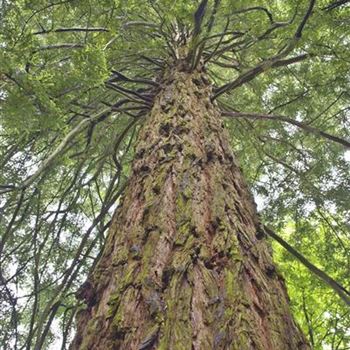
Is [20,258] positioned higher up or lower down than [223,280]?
higher up

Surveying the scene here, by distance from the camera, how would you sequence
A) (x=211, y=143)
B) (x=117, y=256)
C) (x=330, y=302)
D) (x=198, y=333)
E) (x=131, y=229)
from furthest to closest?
(x=330, y=302) → (x=211, y=143) → (x=131, y=229) → (x=117, y=256) → (x=198, y=333)

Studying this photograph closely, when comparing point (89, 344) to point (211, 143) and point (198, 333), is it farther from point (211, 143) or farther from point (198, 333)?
point (211, 143)

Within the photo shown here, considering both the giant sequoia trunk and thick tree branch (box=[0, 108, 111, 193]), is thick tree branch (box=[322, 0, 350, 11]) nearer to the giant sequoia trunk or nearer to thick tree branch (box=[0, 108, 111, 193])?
the giant sequoia trunk

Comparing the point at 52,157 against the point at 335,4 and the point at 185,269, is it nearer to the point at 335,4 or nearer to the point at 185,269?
the point at 185,269

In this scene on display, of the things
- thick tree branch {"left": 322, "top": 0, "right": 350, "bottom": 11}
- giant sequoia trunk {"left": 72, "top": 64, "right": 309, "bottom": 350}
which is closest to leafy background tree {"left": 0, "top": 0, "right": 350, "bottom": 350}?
thick tree branch {"left": 322, "top": 0, "right": 350, "bottom": 11}

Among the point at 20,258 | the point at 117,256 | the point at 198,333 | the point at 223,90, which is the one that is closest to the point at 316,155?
the point at 223,90

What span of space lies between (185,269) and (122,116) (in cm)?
354

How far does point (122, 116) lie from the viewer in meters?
4.76

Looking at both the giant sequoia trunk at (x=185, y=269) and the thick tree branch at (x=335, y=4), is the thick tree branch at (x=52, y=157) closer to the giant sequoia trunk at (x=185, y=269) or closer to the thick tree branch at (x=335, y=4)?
the giant sequoia trunk at (x=185, y=269)

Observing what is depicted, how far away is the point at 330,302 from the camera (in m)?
5.52

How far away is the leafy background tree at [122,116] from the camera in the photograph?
8.11 ft

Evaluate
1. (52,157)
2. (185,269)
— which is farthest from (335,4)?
(185,269)

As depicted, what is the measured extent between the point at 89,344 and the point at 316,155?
3.87m

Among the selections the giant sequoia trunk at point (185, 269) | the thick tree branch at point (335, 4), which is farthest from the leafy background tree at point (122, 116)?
the giant sequoia trunk at point (185, 269)
